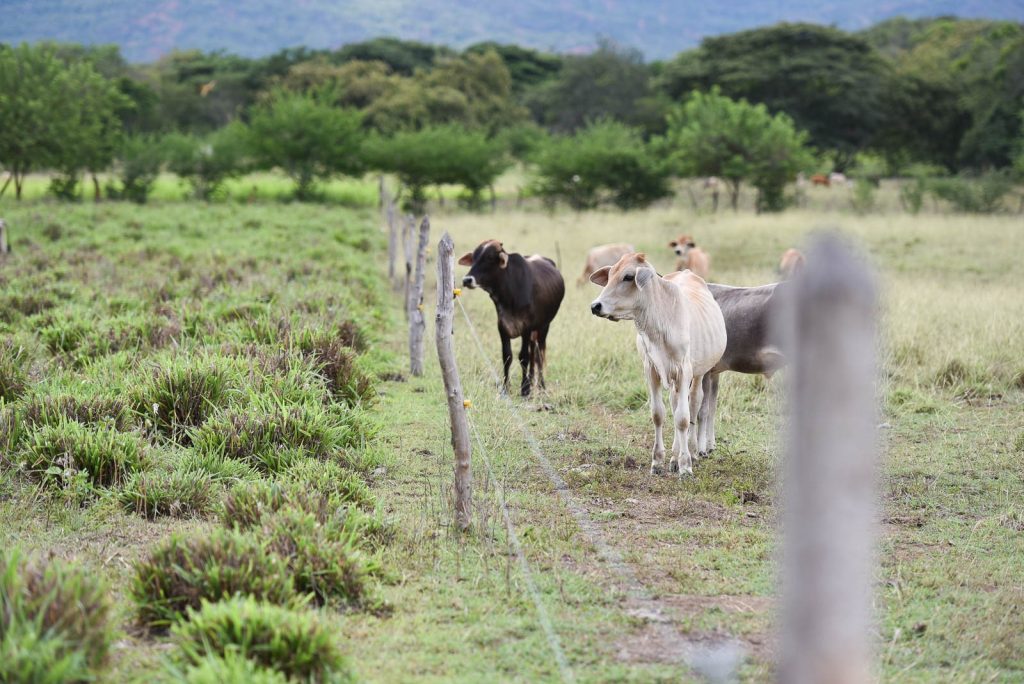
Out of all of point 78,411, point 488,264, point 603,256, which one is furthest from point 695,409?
point 603,256

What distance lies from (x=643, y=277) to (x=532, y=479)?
1.61m

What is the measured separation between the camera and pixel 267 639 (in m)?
4.12

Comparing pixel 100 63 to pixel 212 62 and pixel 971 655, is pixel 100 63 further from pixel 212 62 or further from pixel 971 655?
pixel 971 655

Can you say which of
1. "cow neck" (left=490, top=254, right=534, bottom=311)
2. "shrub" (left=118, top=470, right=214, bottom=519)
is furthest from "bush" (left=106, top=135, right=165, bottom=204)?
"shrub" (left=118, top=470, right=214, bottom=519)

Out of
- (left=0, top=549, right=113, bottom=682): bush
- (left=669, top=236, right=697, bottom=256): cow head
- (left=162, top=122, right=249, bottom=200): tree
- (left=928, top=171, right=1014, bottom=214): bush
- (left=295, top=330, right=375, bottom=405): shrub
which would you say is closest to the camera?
(left=0, top=549, right=113, bottom=682): bush

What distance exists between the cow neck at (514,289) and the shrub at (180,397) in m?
2.92

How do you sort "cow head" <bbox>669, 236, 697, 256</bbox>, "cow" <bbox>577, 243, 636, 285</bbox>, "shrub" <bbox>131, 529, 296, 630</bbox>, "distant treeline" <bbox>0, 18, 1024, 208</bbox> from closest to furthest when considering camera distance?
"shrub" <bbox>131, 529, 296, 630</bbox>, "cow head" <bbox>669, 236, 697, 256</bbox>, "cow" <bbox>577, 243, 636, 285</bbox>, "distant treeline" <bbox>0, 18, 1024, 208</bbox>

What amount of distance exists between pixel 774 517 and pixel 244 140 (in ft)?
117

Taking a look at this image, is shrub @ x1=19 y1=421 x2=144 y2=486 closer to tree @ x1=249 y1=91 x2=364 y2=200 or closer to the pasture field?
the pasture field

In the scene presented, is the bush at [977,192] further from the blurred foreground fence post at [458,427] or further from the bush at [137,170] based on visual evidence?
the blurred foreground fence post at [458,427]

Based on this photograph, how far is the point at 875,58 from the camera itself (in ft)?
151

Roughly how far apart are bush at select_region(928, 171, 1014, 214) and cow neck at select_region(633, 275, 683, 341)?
91.6 ft

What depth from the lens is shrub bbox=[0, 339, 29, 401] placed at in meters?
8.17

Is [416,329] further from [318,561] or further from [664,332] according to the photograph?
[318,561]
